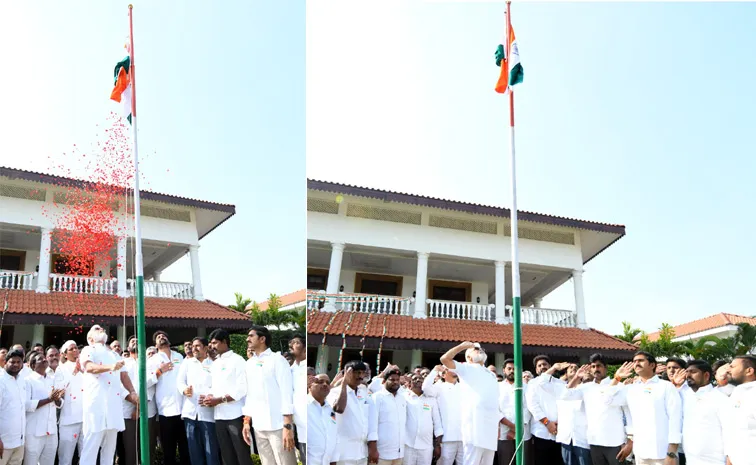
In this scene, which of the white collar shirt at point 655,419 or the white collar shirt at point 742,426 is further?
the white collar shirt at point 655,419

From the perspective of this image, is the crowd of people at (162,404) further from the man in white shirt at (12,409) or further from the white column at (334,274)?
the white column at (334,274)

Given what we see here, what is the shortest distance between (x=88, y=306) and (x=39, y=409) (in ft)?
8.04

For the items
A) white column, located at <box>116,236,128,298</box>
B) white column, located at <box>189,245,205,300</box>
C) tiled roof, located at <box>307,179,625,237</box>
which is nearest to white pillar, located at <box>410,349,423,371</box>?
tiled roof, located at <box>307,179,625,237</box>

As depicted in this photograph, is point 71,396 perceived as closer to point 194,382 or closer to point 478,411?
point 194,382

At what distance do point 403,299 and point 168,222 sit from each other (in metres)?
3.60

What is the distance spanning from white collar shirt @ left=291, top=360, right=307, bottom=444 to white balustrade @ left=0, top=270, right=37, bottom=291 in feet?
12.8

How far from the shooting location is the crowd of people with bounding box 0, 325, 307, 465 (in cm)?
399

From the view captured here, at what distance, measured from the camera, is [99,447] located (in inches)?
173

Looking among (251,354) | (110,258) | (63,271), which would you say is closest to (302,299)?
(251,354)

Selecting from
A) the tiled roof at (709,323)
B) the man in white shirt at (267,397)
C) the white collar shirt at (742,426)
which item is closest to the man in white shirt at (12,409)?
the man in white shirt at (267,397)

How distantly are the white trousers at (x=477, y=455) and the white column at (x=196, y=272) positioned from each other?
3677 millimetres

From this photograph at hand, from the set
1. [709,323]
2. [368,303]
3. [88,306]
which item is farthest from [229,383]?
[709,323]

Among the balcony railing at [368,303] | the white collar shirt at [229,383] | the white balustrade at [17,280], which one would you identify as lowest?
the white collar shirt at [229,383]

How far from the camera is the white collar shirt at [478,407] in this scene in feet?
14.9
